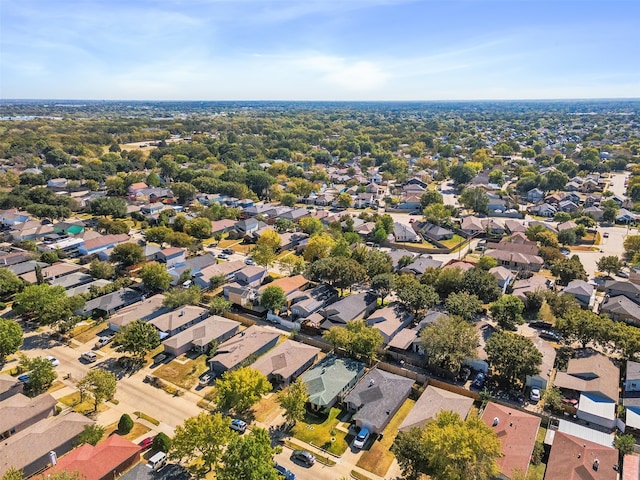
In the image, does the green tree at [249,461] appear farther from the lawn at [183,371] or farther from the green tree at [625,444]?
the green tree at [625,444]

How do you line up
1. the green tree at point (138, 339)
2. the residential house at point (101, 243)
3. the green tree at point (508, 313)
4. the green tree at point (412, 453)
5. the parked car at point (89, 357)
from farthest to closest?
the residential house at point (101, 243) < the green tree at point (508, 313) < the parked car at point (89, 357) < the green tree at point (138, 339) < the green tree at point (412, 453)

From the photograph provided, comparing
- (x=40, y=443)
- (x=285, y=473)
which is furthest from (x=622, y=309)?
(x=40, y=443)

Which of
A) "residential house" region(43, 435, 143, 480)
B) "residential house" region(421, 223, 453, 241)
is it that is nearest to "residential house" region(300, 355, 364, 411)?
"residential house" region(43, 435, 143, 480)

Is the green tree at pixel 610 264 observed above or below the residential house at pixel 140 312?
above

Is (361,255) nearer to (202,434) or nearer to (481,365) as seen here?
(481,365)

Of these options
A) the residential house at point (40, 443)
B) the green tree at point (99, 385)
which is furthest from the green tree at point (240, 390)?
the residential house at point (40, 443)

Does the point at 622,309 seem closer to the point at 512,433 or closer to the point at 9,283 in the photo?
the point at 512,433
